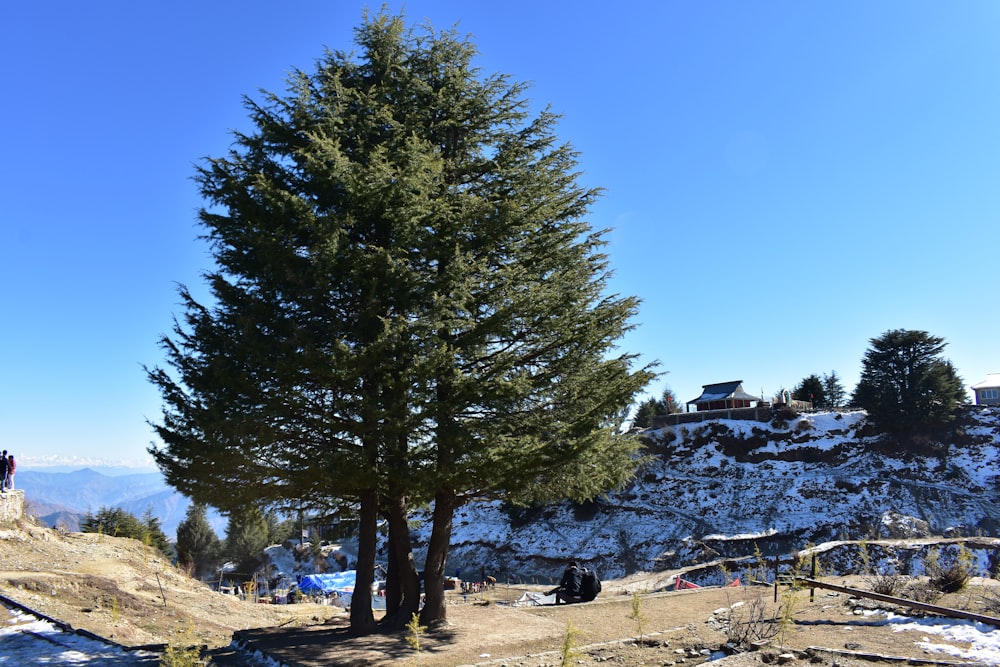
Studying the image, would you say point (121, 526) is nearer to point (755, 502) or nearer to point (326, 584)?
point (326, 584)

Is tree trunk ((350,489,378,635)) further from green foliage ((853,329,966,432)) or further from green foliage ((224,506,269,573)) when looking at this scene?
green foliage ((224,506,269,573))

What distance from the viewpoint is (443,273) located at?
439 inches

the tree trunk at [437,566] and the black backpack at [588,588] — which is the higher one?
the tree trunk at [437,566]

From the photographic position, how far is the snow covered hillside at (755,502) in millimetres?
33844

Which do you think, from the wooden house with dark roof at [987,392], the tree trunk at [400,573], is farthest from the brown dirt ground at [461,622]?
the wooden house with dark roof at [987,392]

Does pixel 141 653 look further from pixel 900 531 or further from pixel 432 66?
pixel 900 531

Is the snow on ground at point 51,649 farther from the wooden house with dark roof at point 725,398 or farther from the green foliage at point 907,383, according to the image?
the wooden house with dark roof at point 725,398

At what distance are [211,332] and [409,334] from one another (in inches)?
155

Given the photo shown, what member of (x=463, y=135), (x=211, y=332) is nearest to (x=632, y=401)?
(x=463, y=135)

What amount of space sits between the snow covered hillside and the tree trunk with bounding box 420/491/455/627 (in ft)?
79.7

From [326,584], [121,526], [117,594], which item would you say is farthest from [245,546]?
[117,594]

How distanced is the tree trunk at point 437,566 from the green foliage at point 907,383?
40.0 m

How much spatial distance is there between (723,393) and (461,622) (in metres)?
47.5

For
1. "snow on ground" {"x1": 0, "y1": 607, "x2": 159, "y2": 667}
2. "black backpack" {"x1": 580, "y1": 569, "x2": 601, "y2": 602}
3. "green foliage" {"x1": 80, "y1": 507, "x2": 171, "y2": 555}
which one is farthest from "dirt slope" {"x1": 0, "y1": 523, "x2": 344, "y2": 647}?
"green foliage" {"x1": 80, "y1": 507, "x2": 171, "y2": 555}
